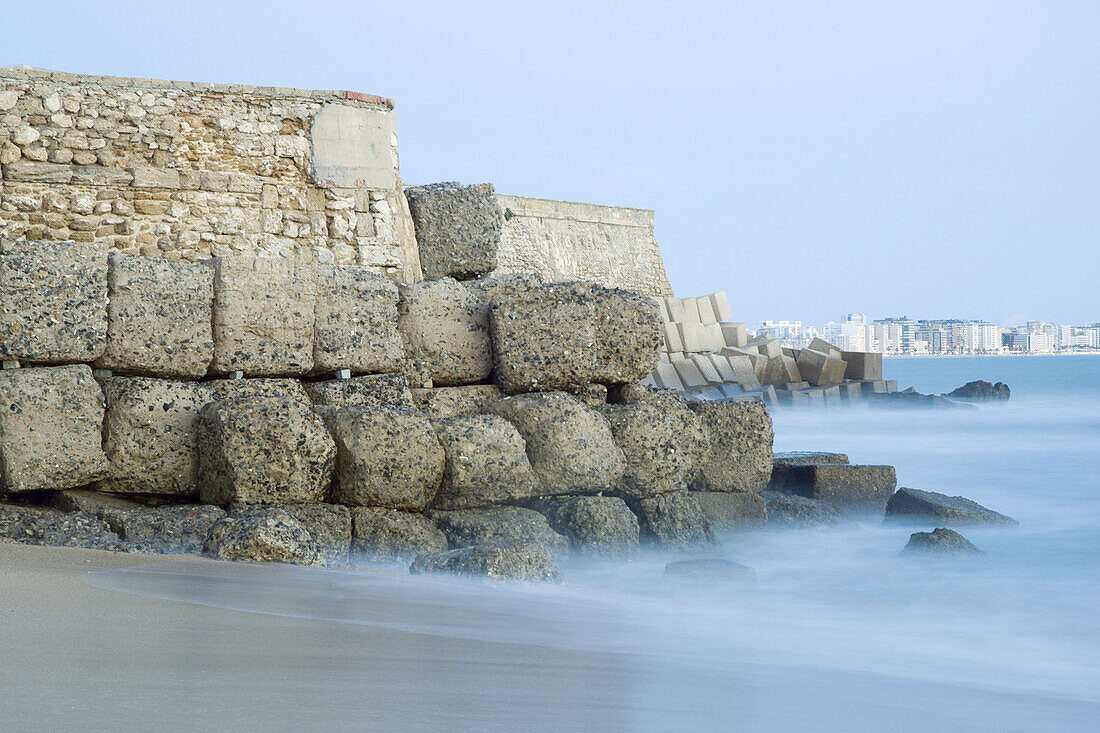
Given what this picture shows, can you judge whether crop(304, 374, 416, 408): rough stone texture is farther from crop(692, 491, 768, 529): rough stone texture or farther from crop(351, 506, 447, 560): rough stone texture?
crop(692, 491, 768, 529): rough stone texture

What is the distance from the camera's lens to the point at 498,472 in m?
5.41

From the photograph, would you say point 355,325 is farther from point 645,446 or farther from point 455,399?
point 645,446

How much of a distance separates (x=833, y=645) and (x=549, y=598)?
104cm

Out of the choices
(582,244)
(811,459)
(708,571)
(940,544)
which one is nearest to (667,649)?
(708,571)

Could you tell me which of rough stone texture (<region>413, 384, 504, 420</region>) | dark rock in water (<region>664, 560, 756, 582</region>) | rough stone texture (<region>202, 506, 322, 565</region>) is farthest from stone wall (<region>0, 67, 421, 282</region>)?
rough stone texture (<region>202, 506, 322, 565</region>)

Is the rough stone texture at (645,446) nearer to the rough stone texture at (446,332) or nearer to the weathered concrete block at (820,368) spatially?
the rough stone texture at (446,332)

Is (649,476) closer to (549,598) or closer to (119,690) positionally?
(549,598)

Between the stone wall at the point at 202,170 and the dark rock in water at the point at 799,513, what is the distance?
3.35 meters

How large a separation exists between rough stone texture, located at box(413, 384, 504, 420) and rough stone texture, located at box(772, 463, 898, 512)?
342cm

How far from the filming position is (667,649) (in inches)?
120

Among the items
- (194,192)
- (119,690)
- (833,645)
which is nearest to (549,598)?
(833,645)

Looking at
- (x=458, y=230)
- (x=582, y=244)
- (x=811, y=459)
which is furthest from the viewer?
(x=582, y=244)

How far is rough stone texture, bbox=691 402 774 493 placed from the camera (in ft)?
22.4

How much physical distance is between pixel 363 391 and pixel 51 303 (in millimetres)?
1643
